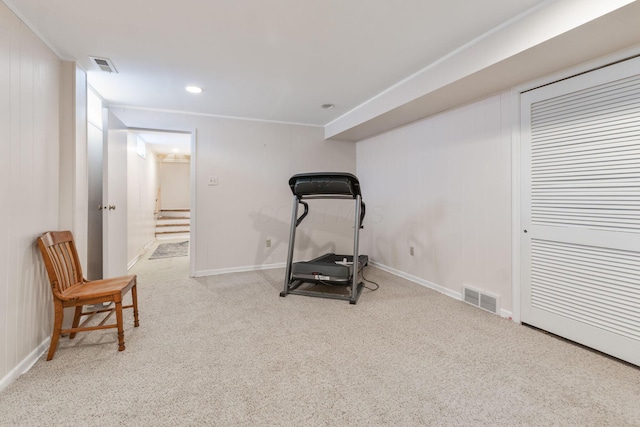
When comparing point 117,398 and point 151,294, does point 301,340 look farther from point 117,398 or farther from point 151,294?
point 151,294

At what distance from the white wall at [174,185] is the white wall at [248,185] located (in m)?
5.56

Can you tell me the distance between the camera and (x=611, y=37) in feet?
5.30

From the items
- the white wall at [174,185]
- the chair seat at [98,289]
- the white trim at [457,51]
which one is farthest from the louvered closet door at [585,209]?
the white wall at [174,185]

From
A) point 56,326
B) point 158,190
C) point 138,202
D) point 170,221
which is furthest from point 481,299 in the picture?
point 158,190

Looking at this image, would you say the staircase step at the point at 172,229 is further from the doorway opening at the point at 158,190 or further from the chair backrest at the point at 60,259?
the chair backrest at the point at 60,259

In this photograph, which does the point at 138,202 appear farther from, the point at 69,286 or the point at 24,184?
the point at 24,184

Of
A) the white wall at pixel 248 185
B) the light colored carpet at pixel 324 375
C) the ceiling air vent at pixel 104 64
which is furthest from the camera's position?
the white wall at pixel 248 185

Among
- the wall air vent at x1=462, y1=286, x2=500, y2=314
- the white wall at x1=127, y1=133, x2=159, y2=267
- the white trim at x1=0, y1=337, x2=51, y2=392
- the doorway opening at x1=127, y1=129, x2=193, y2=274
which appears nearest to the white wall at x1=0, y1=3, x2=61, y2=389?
the white trim at x1=0, y1=337, x2=51, y2=392

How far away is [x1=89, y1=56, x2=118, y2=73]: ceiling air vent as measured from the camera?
2.26 metres

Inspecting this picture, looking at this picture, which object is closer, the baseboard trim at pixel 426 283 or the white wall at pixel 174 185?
the baseboard trim at pixel 426 283

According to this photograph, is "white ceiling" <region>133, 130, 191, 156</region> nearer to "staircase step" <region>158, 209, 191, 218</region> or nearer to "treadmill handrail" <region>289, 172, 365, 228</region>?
"staircase step" <region>158, 209, 191, 218</region>

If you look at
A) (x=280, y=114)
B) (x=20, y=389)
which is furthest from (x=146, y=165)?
(x=20, y=389)

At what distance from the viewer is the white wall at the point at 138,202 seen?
4492 millimetres

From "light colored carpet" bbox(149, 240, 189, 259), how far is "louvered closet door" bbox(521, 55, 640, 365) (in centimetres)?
532
